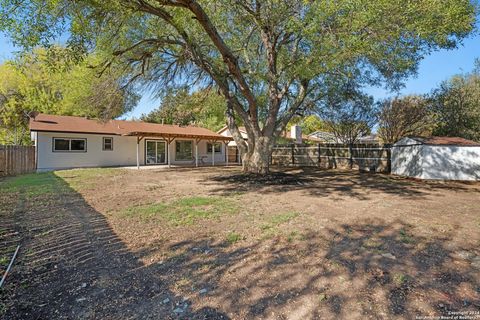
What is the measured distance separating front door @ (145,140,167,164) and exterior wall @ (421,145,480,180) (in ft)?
56.2

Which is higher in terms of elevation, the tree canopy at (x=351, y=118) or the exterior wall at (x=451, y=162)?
the tree canopy at (x=351, y=118)

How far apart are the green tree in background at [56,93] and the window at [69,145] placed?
184 cm

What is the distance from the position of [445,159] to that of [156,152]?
18232mm

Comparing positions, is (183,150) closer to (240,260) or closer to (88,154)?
(88,154)

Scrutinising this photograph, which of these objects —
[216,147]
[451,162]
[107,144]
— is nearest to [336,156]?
[451,162]

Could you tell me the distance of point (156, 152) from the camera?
21109 mm

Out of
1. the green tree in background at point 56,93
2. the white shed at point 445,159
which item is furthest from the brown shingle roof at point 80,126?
the white shed at point 445,159

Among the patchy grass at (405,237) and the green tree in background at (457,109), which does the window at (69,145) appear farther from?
the green tree in background at (457,109)

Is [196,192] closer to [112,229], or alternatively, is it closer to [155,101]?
[112,229]

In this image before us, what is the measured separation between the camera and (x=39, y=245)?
4016 millimetres

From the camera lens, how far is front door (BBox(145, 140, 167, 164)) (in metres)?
20.6

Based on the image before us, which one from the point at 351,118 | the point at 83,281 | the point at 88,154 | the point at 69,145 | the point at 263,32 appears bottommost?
the point at 83,281

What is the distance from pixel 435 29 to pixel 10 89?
27.6 meters

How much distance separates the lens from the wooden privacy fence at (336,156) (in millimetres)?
16562
